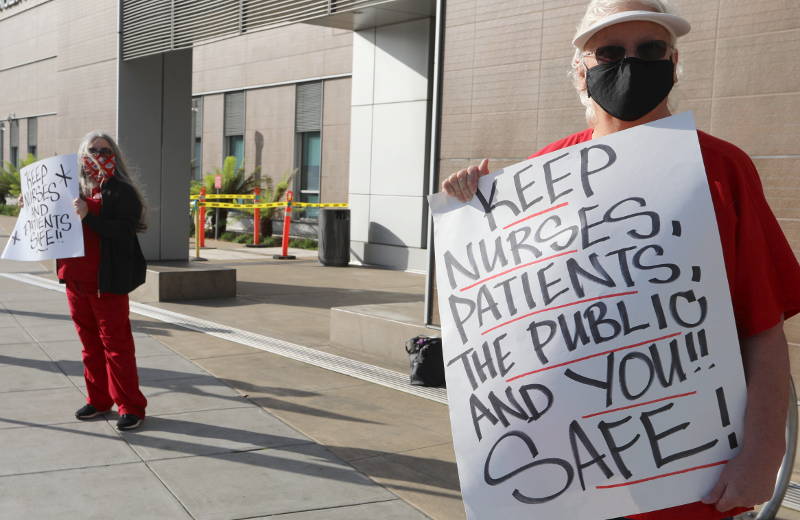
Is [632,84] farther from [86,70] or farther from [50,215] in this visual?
→ [86,70]

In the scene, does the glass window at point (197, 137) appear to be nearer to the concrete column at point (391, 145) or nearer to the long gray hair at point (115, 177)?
the concrete column at point (391, 145)

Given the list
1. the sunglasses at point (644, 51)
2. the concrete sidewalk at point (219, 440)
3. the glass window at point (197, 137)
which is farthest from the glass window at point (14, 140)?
the sunglasses at point (644, 51)

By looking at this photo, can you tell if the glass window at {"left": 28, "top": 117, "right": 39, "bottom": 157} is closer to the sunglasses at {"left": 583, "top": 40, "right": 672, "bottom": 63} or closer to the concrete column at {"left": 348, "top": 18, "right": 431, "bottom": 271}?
the concrete column at {"left": 348, "top": 18, "right": 431, "bottom": 271}

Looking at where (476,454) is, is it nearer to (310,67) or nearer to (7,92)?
(310,67)

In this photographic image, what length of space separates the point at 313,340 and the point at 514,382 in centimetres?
697

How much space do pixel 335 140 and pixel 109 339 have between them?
636 inches

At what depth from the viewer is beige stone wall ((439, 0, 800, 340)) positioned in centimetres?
509

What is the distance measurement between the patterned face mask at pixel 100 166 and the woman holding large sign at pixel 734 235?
425 centimetres

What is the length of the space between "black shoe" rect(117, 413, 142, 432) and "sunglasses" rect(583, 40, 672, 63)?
434 centimetres

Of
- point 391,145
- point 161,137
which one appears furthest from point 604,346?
point 391,145

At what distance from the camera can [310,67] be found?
21781 millimetres

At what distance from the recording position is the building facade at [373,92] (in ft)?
17.4

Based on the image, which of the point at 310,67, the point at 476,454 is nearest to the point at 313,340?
the point at 476,454

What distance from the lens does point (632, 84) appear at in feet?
6.21
